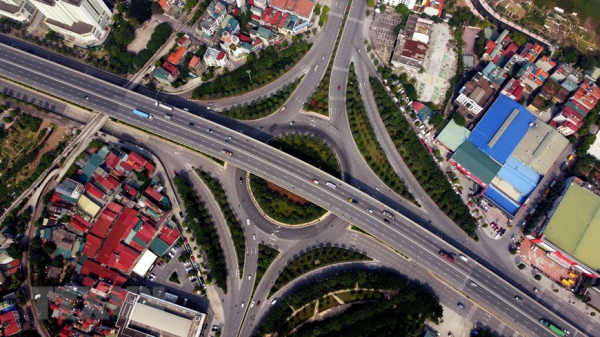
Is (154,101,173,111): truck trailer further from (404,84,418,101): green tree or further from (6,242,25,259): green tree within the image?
(404,84,418,101): green tree

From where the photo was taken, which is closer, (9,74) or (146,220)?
(146,220)

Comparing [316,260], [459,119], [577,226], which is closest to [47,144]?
[316,260]

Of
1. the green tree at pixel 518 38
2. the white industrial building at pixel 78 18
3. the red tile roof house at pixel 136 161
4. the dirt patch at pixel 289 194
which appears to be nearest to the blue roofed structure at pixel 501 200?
the green tree at pixel 518 38

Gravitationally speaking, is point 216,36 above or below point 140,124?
above

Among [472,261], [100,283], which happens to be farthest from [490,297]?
[100,283]

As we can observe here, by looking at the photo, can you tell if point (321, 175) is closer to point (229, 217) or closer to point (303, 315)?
point (229, 217)

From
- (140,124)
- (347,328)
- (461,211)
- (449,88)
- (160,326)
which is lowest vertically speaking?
(160,326)

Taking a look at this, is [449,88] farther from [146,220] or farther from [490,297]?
[146,220]

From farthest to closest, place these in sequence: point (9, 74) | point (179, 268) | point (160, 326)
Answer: point (9, 74) → point (179, 268) → point (160, 326)
